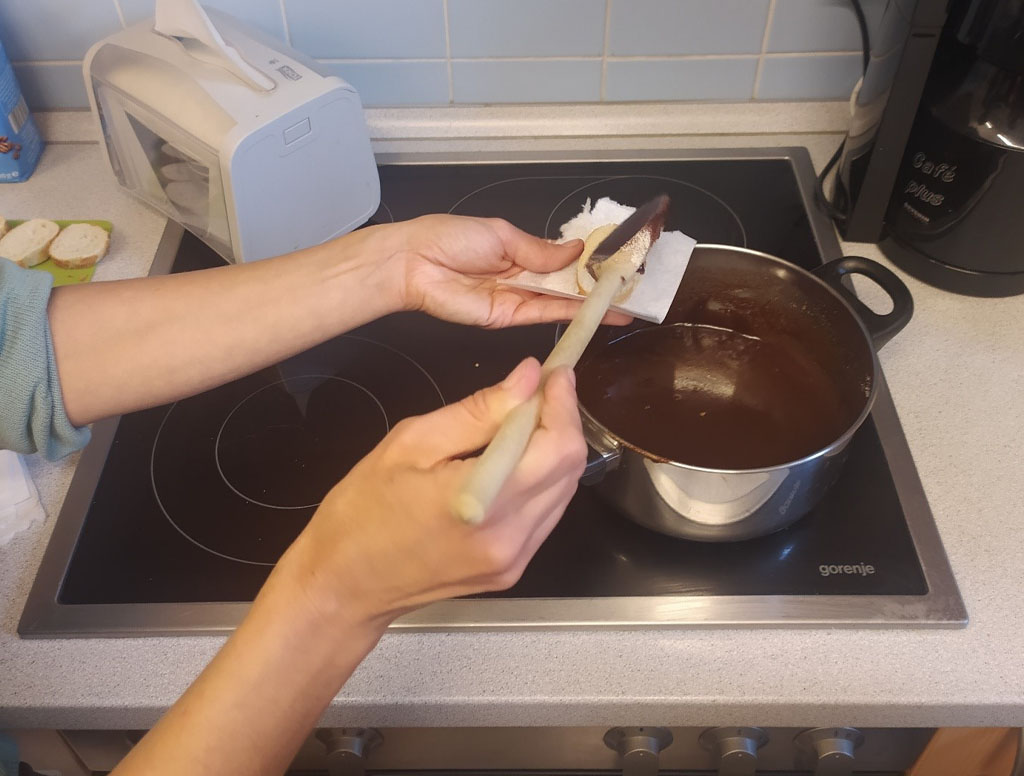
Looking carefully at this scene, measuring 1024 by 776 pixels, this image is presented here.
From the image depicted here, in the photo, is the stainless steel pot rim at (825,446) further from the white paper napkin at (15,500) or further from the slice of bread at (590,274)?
the white paper napkin at (15,500)

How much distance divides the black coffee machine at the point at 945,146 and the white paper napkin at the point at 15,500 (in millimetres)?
820

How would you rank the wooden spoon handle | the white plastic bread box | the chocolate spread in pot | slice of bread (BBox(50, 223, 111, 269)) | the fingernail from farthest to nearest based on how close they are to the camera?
slice of bread (BBox(50, 223, 111, 269)) < the white plastic bread box < the chocolate spread in pot < the fingernail < the wooden spoon handle

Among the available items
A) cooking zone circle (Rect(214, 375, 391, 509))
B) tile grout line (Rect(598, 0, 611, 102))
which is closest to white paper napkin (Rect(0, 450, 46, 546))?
cooking zone circle (Rect(214, 375, 391, 509))

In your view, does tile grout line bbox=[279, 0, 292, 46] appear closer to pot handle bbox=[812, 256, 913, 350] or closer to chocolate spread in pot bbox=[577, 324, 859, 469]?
chocolate spread in pot bbox=[577, 324, 859, 469]

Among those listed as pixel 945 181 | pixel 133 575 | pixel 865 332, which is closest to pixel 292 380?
pixel 133 575

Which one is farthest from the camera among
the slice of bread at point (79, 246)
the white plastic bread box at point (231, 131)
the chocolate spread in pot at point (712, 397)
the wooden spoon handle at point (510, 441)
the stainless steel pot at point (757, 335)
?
the slice of bread at point (79, 246)

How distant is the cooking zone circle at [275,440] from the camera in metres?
0.72

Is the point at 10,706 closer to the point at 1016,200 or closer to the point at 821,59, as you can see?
the point at 1016,200

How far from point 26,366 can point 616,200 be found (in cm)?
62

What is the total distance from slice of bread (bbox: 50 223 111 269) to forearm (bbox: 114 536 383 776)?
57 cm

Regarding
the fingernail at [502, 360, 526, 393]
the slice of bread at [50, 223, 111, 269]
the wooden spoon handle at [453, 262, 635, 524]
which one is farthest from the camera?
the slice of bread at [50, 223, 111, 269]

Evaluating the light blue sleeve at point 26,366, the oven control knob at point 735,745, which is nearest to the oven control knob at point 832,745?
the oven control knob at point 735,745

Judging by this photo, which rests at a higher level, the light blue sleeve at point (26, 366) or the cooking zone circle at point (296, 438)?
the light blue sleeve at point (26, 366)

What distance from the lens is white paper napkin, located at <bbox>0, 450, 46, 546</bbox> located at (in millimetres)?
713
